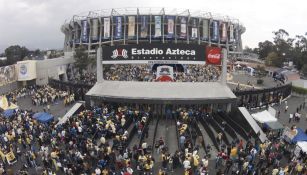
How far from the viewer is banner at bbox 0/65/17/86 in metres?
38.4

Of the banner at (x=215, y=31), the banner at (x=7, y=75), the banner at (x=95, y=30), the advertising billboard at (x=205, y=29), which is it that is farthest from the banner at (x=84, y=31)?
the banner at (x=7, y=75)

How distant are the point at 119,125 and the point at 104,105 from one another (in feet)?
19.2

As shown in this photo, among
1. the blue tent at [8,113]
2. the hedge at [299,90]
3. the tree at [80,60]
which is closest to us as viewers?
the blue tent at [8,113]

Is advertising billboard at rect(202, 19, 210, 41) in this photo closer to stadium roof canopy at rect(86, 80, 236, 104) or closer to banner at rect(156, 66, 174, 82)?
banner at rect(156, 66, 174, 82)

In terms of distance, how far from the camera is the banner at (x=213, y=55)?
2791cm

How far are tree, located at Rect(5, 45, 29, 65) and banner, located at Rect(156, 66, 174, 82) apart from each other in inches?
2744

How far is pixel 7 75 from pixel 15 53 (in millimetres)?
66680

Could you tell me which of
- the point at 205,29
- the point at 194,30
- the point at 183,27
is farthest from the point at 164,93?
the point at 205,29

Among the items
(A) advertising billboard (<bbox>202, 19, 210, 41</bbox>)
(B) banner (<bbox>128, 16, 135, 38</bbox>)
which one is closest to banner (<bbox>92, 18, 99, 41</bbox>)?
(B) banner (<bbox>128, 16, 135, 38</bbox>)

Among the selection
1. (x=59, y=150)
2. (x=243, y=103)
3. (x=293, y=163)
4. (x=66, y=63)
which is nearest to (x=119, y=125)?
(x=59, y=150)

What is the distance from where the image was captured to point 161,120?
86.3 ft

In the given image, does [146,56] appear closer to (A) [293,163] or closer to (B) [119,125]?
(B) [119,125]

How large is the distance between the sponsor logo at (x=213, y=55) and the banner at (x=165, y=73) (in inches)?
155

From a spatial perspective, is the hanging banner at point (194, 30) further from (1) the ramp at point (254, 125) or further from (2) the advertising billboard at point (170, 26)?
(1) the ramp at point (254, 125)
